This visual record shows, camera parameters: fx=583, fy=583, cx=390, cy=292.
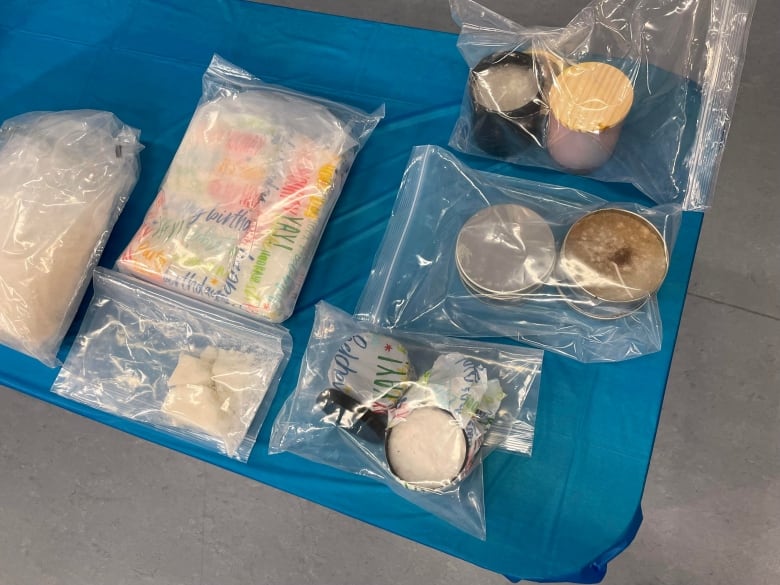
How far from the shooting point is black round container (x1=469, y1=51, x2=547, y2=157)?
0.83 m

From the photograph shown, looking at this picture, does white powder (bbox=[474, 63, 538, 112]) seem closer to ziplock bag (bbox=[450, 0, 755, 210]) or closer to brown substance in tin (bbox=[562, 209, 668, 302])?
ziplock bag (bbox=[450, 0, 755, 210])

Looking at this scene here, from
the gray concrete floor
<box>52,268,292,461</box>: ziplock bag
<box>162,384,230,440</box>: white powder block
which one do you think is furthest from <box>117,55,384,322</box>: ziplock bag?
the gray concrete floor

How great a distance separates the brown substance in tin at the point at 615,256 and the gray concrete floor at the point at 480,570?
1.87 feet

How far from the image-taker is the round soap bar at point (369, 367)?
797 millimetres

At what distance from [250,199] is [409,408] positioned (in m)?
0.42

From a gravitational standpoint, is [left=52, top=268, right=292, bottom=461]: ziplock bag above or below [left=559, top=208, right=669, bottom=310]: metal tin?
below

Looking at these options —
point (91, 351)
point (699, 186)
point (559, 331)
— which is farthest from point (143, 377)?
point (699, 186)

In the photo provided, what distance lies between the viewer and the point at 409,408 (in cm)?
74

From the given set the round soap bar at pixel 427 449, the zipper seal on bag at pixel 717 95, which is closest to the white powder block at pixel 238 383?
the round soap bar at pixel 427 449

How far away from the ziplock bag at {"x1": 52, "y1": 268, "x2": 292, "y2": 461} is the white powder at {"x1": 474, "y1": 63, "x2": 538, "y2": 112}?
1.54 feet

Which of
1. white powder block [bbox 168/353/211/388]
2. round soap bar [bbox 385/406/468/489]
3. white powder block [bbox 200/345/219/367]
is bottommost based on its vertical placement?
white powder block [bbox 168/353/211/388]

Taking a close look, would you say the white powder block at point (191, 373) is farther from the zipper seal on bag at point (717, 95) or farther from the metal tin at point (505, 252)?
the zipper seal on bag at point (717, 95)

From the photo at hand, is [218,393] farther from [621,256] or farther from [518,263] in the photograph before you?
[621,256]

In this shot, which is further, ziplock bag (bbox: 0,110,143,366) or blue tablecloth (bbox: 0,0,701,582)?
ziplock bag (bbox: 0,110,143,366)
